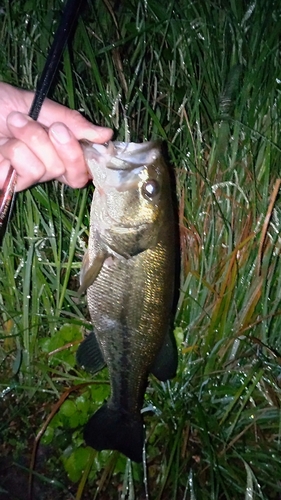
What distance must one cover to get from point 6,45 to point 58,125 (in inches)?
53.5

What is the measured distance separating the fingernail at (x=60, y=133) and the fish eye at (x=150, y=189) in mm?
307

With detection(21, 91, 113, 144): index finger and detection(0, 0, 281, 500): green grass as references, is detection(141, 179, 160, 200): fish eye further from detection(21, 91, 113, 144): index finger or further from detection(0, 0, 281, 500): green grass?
detection(0, 0, 281, 500): green grass

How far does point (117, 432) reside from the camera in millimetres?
2006

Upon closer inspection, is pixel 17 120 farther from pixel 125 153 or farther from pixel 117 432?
pixel 117 432

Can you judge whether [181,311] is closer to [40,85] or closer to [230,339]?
[230,339]

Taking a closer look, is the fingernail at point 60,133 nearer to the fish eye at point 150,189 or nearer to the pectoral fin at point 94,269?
the fish eye at point 150,189

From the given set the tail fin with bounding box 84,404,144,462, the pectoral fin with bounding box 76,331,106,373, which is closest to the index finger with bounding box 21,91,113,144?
the pectoral fin with bounding box 76,331,106,373

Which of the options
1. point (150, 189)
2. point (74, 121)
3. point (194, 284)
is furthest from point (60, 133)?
point (194, 284)

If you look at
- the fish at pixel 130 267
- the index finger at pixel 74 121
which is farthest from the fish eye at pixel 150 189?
the index finger at pixel 74 121

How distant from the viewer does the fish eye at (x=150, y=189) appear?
5.14 feet

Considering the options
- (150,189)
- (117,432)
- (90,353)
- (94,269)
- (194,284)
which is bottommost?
(117,432)

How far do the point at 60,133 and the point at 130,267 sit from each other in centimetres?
54

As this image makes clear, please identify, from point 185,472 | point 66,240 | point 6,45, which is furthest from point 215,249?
point 6,45

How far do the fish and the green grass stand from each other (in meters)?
0.49
